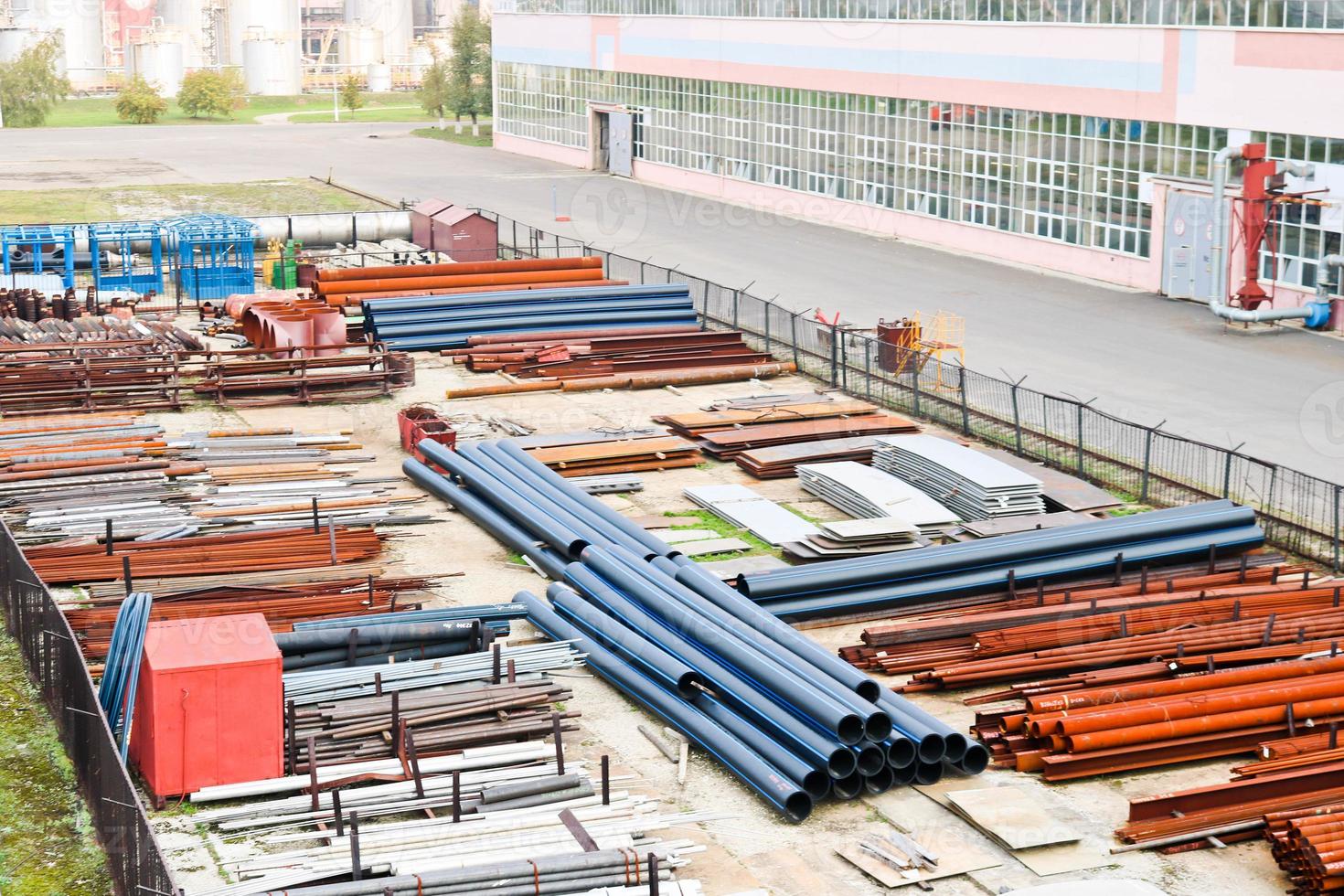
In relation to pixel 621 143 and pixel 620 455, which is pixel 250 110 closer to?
pixel 621 143

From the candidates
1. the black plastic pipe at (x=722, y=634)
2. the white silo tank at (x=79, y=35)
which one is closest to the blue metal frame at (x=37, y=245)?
the black plastic pipe at (x=722, y=634)

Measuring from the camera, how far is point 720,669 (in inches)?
613

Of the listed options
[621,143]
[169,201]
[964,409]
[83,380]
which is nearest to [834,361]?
[964,409]

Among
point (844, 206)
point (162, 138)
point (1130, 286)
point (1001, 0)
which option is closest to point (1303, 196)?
point (1130, 286)

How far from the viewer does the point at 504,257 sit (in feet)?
141

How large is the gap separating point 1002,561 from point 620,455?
674 cm

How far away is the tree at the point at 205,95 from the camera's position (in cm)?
10400

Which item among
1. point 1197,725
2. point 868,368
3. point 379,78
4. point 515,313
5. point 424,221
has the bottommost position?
point 1197,725

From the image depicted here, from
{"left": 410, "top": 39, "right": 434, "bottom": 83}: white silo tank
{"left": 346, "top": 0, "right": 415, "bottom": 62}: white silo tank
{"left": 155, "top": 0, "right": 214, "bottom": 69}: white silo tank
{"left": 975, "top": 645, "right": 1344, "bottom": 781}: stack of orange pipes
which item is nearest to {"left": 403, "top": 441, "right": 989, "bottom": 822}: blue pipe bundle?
{"left": 975, "top": 645, "right": 1344, "bottom": 781}: stack of orange pipes

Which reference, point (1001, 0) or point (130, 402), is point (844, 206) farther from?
point (130, 402)

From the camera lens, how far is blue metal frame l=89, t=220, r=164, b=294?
3794 cm

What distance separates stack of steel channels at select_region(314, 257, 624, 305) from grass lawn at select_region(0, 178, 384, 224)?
19.3m

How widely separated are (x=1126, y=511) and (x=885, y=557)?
4.87 m

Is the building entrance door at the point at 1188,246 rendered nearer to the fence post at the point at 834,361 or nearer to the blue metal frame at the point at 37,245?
the fence post at the point at 834,361
